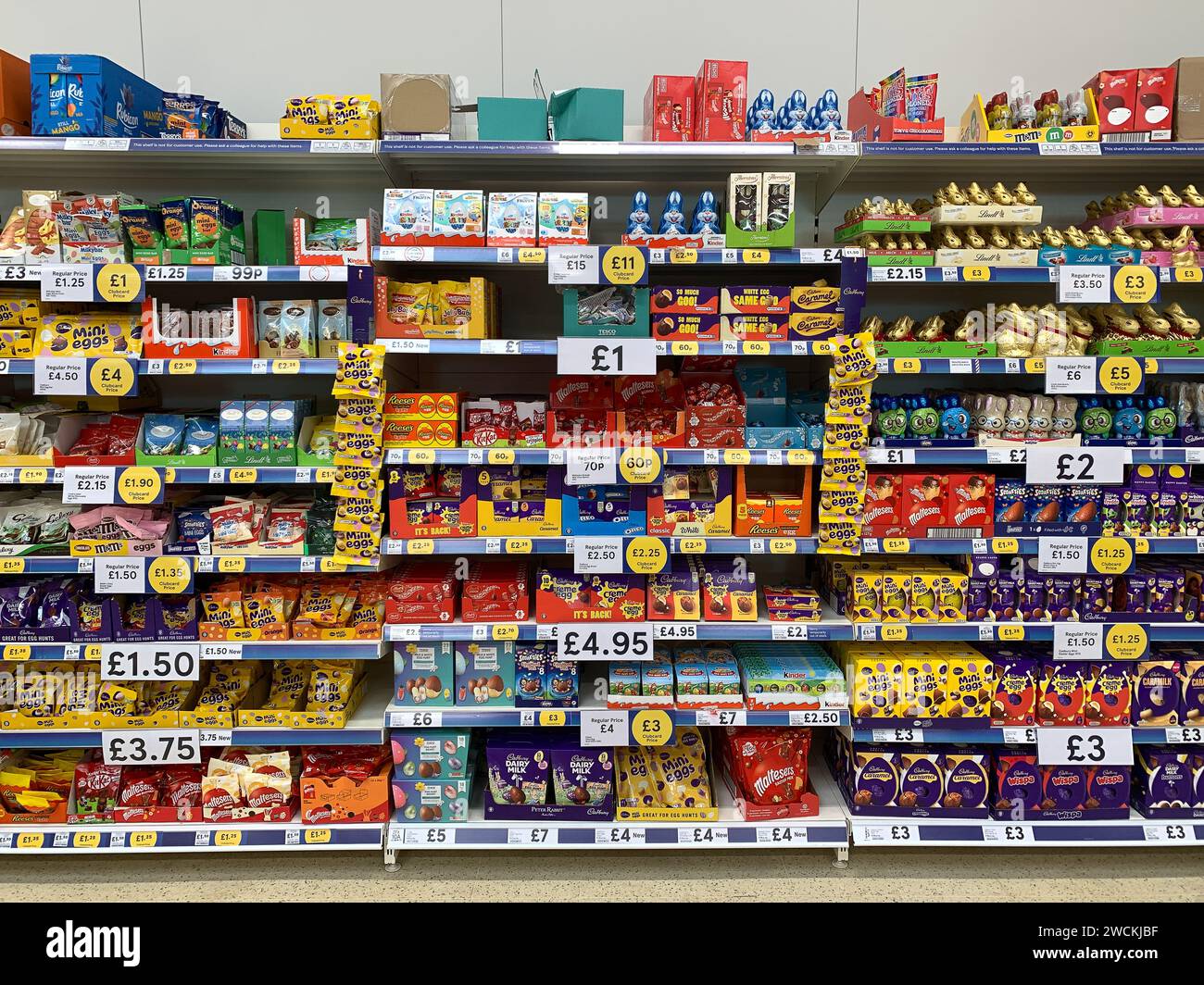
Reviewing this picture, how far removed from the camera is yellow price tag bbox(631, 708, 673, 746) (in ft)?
9.31

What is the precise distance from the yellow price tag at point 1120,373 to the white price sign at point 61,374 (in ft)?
11.7

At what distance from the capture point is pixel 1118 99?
2.85m

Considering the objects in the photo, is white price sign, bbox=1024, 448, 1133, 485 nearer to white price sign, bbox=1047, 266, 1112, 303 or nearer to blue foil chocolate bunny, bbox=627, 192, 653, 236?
white price sign, bbox=1047, 266, 1112, 303

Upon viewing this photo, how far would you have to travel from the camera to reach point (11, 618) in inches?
112

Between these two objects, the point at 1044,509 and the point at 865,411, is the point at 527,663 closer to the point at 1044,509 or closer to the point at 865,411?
the point at 865,411

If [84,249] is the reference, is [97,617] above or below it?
below

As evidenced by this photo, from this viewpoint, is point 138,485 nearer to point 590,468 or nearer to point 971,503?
point 590,468

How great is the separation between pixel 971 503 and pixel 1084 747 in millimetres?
990

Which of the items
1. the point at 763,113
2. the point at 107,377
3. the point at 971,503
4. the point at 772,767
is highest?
the point at 763,113

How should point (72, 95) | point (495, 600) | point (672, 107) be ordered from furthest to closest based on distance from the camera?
point (495, 600)
point (672, 107)
point (72, 95)

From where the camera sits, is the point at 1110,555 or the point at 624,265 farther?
the point at 1110,555

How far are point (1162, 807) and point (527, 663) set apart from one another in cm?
241

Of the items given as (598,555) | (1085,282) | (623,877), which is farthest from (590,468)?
(1085,282)
